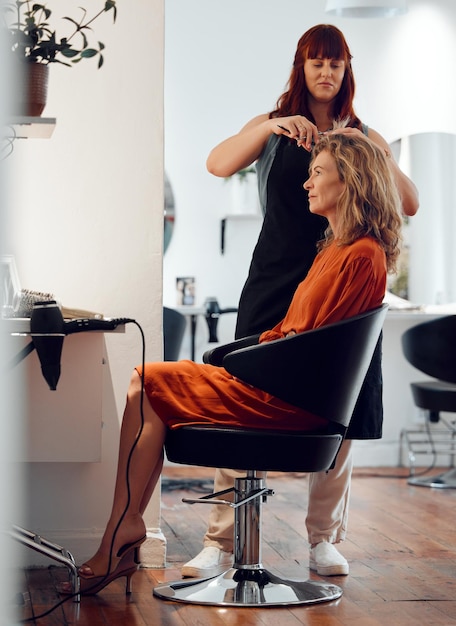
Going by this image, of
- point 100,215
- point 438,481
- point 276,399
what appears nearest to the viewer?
point 276,399

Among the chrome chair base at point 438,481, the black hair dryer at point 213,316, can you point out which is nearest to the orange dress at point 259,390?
the chrome chair base at point 438,481

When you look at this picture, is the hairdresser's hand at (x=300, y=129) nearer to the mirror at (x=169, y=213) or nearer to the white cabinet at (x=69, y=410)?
the white cabinet at (x=69, y=410)

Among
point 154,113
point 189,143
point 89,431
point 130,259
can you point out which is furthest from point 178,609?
point 189,143

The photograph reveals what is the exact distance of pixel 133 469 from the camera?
7.34 ft

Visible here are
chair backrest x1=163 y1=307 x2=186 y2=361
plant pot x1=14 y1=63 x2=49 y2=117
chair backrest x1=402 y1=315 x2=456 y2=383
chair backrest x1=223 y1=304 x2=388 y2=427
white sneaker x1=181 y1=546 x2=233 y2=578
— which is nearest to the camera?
chair backrest x1=223 y1=304 x2=388 y2=427

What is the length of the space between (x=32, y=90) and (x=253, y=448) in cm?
105

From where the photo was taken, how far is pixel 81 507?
283cm

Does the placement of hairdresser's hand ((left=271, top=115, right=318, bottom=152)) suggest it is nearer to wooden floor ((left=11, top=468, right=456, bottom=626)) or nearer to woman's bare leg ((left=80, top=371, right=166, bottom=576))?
woman's bare leg ((left=80, top=371, right=166, bottom=576))

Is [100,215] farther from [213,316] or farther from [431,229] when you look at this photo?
[431,229]

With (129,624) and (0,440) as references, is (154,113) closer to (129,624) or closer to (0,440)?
(129,624)

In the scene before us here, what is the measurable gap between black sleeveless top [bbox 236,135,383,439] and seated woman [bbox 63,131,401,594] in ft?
0.78

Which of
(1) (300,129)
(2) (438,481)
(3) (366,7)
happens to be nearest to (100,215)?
(1) (300,129)

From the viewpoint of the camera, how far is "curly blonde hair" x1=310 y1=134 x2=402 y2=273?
7.48 feet

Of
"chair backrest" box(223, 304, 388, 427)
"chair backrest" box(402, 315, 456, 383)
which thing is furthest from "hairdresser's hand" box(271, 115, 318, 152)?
"chair backrest" box(402, 315, 456, 383)
